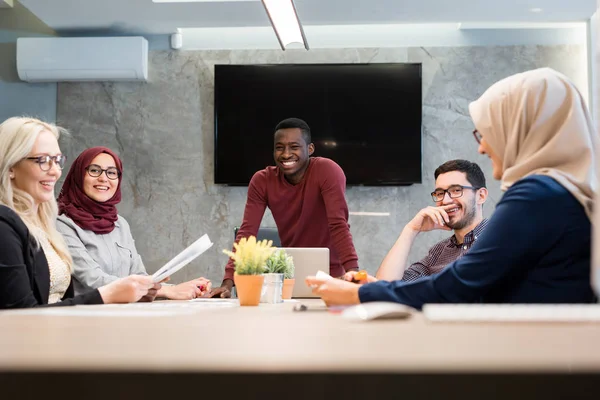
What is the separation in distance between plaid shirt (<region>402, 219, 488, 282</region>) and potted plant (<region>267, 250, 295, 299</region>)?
0.94 metres

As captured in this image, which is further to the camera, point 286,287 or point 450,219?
point 450,219

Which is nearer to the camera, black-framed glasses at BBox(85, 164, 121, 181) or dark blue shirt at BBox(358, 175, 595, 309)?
dark blue shirt at BBox(358, 175, 595, 309)

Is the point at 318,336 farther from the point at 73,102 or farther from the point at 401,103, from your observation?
the point at 73,102

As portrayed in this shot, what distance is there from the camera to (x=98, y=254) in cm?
269

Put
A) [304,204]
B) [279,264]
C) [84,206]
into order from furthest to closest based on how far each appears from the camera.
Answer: [304,204] < [84,206] < [279,264]

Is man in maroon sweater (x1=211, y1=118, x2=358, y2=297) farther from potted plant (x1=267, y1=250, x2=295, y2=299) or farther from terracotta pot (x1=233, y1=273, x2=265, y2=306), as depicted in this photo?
terracotta pot (x1=233, y1=273, x2=265, y2=306)

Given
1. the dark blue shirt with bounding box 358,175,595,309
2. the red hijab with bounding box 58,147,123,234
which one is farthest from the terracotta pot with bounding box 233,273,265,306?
the red hijab with bounding box 58,147,123,234

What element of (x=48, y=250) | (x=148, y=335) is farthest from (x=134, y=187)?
(x=148, y=335)

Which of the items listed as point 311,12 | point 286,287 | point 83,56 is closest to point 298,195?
point 286,287

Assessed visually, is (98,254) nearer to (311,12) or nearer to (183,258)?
(183,258)

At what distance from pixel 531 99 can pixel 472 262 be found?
1.41 ft

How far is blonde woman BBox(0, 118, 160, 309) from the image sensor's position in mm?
1823

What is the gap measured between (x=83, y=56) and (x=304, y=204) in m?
2.71

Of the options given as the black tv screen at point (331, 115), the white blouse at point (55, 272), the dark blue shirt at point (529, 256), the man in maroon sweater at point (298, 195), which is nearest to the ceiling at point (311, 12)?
the black tv screen at point (331, 115)
